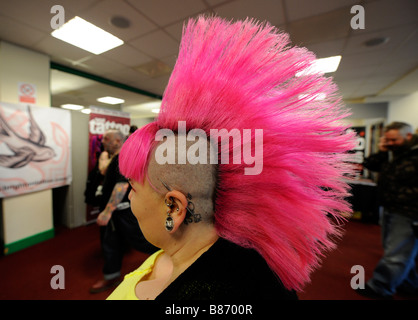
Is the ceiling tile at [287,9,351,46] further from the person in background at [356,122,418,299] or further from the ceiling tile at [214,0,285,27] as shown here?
the person in background at [356,122,418,299]

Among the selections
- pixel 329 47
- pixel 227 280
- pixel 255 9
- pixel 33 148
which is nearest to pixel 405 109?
pixel 329 47

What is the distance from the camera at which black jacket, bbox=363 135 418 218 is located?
1.63m

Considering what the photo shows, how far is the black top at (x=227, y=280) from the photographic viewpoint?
0.42 m

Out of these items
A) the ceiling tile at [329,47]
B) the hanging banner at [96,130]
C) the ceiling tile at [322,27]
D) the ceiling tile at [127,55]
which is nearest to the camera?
the ceiling tile at [322,27]

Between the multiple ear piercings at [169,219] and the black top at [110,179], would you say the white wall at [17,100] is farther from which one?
the multiple ear piercings at [169,219]

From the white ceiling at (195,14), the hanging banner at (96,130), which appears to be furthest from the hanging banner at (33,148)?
the white ceiling at (195,14)

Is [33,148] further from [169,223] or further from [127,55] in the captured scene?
[169,223]

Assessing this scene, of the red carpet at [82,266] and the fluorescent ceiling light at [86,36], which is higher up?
the fluorescent ceiling light at [86,36]

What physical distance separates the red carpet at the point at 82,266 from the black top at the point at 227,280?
6.20ft

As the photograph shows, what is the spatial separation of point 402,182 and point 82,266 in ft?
11.4

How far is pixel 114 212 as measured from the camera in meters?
1.76

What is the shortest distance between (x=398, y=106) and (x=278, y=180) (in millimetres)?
6748

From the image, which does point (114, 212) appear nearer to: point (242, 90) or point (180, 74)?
point (180, 74)
